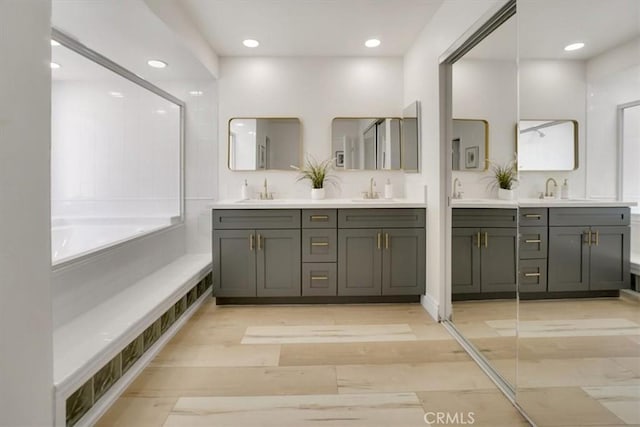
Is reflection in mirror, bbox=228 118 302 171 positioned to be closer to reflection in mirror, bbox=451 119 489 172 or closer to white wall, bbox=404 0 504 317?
white wall, bbox=404 0 504 317

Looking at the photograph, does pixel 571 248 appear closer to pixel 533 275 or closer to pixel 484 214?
pixel 533 275

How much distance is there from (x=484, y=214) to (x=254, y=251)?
6.00 ft

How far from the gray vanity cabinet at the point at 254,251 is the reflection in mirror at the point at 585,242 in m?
1.95

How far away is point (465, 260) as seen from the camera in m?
2.77

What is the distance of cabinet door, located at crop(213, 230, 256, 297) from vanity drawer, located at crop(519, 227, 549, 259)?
2.13m

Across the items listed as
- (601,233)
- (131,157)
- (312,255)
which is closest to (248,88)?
(131,157)

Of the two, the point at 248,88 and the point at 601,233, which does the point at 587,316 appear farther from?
the point at 248,88

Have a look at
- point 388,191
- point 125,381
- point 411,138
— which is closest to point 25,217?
point 125,381

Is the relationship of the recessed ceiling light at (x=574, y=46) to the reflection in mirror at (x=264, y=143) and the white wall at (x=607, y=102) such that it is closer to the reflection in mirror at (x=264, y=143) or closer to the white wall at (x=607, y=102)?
the white wall at (x=607, y=102)

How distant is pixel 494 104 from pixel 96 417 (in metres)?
2.84

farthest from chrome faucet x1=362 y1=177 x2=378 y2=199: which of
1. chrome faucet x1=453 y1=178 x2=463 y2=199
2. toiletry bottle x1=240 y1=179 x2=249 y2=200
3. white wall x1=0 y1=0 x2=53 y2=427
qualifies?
white wall x1=0 y1=0 x2=53 y2=427

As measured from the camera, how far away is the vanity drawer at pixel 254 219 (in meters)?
3.21

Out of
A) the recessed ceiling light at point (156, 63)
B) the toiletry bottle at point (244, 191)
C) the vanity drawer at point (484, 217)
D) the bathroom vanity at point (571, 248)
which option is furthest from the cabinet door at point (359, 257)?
the recessed ceiling light at point (156, 63)

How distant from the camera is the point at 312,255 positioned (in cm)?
324
